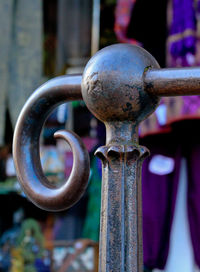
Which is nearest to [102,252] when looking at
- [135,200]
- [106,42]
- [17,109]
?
[135,200]

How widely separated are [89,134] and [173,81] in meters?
1.61

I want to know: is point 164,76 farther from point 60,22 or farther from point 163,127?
point 60,22

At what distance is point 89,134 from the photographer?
183cm

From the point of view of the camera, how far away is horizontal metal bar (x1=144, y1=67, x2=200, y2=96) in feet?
0.73

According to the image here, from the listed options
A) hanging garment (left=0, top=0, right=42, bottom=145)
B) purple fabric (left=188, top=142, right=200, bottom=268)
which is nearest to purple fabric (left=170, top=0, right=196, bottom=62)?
purple fabric (left=188, top=142, right=200, bottom=268)

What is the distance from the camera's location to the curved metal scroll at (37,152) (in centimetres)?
25

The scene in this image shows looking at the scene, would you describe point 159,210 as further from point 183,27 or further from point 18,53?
point 18,53

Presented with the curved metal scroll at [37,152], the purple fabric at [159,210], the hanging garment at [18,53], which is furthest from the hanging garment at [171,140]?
the curved metal scroll at [37,152]

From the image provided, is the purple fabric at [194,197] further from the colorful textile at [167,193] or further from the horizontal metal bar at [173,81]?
the horizontal metal bar at [173,81]

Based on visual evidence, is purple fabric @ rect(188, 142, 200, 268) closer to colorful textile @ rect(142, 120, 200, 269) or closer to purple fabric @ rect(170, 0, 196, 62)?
colorful textile @ rect(142, 120, 200, 269)

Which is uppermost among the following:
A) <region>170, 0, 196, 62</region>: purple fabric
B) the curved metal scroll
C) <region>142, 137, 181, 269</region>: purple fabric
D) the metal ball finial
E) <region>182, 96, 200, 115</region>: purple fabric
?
<region>170, 0, 196, 62</region>: purple fabric

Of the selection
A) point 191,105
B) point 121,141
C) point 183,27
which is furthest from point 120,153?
point 183,27

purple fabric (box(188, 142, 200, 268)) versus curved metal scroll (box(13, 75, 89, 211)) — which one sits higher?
curved metal scroll (box(13, 75, 89, 211))

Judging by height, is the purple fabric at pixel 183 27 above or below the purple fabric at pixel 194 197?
above
